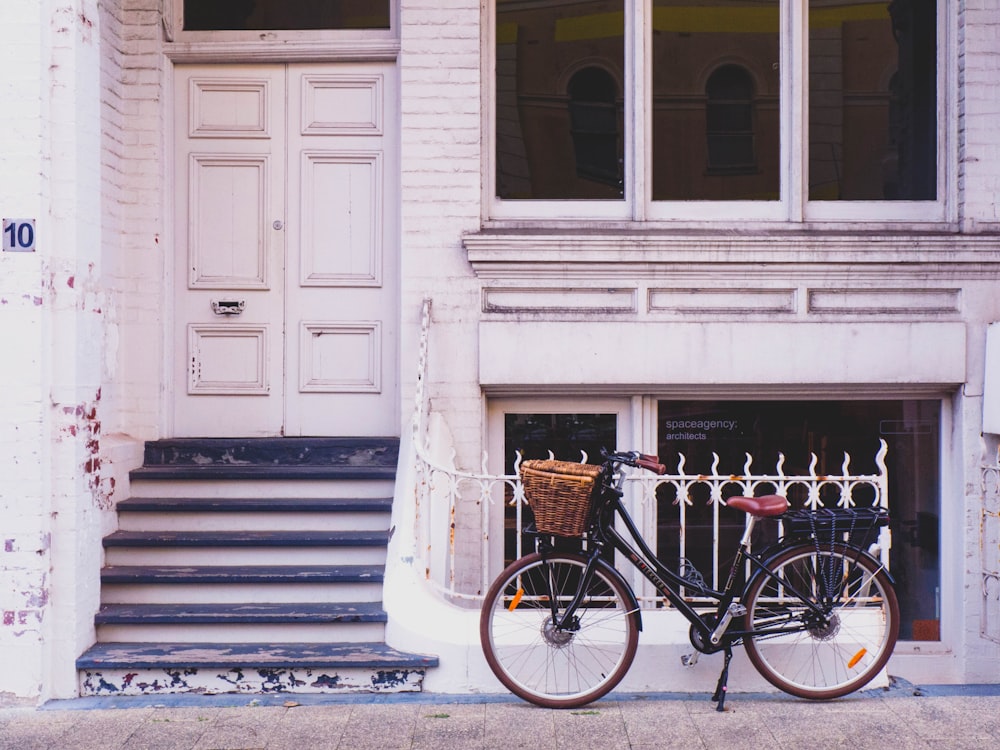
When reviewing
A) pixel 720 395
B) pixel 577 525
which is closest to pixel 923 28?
pixel 720 395

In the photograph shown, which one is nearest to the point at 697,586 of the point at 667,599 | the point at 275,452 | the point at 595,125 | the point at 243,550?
the point at 667,599

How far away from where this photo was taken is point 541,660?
5457 millimetres

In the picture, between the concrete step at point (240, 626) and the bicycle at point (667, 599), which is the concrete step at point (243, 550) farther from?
the bicycle at point (667, 599)

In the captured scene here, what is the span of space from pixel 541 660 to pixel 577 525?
780 millimetres

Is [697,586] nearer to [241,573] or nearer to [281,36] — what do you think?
[241,573]

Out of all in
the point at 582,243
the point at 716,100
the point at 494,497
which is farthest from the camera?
the point at 716,100

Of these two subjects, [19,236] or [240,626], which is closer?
[19,236]

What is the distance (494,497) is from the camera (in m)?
7.25

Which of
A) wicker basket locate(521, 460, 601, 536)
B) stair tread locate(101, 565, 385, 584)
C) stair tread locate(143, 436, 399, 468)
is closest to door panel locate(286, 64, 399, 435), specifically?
stair tread locate(143, 436, 399, 468)

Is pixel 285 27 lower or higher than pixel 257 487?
higher

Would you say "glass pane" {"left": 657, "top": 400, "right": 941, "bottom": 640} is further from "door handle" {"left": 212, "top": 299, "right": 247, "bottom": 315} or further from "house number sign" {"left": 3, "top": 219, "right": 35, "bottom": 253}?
"house number sign" {"left": 3, "top": 219, "right": 35, "bottom": 253}

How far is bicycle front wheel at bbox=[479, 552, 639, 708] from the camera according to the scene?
5.25 meters

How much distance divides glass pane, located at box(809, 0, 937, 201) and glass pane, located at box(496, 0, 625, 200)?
1.30 metres

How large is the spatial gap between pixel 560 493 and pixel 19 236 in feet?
9.62
